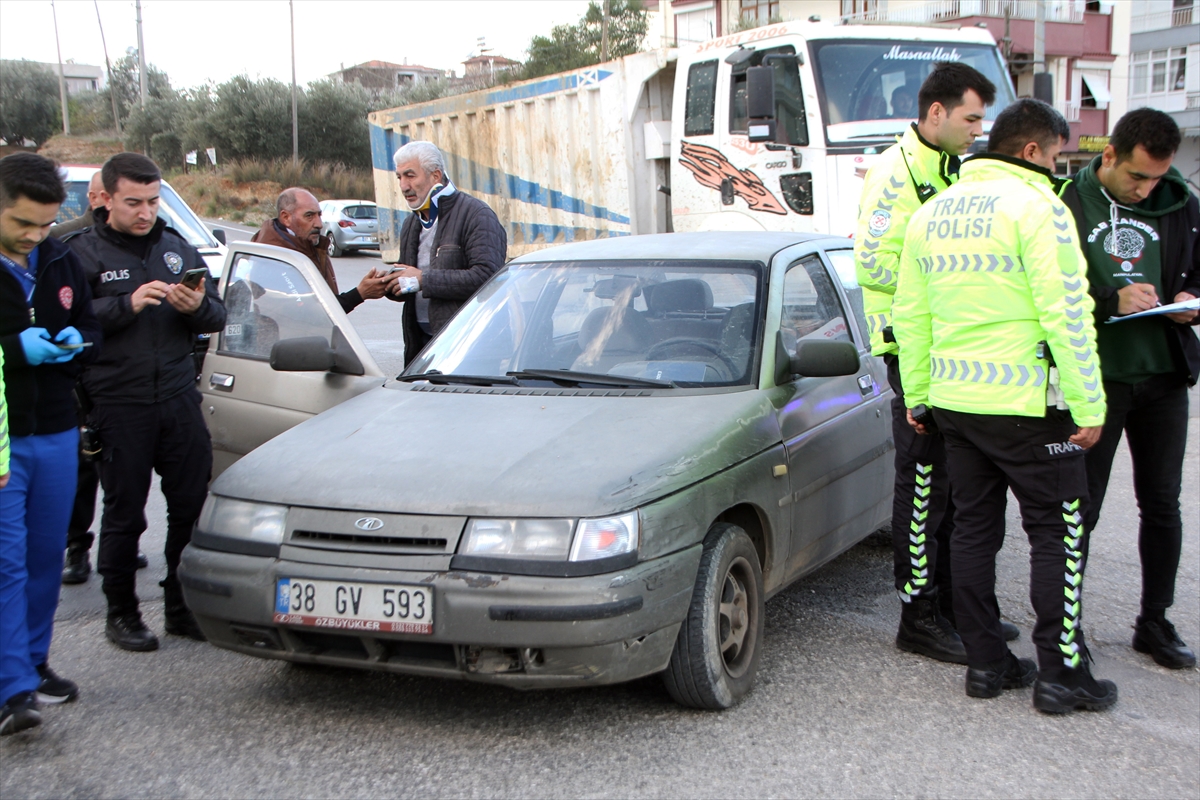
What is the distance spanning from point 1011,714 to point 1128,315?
136cm

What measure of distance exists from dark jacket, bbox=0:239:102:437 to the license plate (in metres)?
1.02

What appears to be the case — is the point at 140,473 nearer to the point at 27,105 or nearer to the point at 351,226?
the point at 351,226

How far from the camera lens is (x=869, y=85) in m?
9.91

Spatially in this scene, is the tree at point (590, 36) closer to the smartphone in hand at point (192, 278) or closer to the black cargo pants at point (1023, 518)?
the smartphone in hand at point (192, 278)

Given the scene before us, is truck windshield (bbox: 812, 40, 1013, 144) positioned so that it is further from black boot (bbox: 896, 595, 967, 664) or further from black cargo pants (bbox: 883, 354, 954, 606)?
black boot (bbox: 896, 595, 967, 664)

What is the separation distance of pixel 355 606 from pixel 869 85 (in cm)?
802

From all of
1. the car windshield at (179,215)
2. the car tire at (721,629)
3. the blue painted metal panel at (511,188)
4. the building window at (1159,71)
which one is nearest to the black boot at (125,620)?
the car tire at (721,629)

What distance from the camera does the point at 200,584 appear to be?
355 centimetres

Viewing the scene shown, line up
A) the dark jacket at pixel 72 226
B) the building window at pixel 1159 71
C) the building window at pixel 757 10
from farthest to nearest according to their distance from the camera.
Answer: the building window at pixel 1159 71, the building window at pixel 757 10, the dark jacket at pixel 72 226

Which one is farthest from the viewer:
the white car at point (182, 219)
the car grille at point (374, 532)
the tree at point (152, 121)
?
the tree at point (152, 121)

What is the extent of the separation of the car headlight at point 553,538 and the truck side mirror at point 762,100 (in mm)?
7261

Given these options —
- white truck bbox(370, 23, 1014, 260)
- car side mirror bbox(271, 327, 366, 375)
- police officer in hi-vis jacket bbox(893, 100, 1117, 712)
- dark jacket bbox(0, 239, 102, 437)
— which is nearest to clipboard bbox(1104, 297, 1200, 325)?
police officer in hi-vis jacket bbox(893, 100, 1117, 712)

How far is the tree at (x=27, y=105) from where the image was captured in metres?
67.6

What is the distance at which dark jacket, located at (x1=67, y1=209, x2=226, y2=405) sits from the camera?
164 inches
